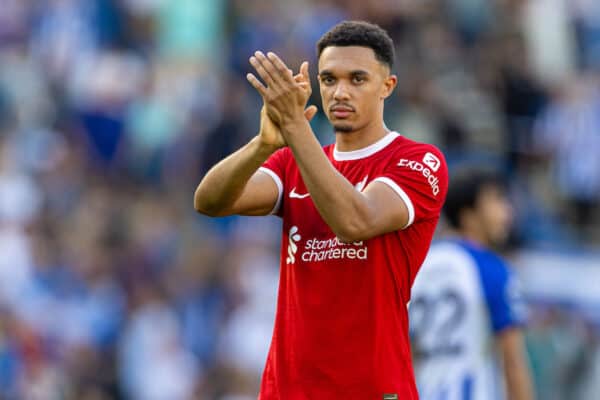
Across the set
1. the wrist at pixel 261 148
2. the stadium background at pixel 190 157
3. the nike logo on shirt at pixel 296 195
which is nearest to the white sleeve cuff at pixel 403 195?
the nike logo on shirt at pixel 296 195

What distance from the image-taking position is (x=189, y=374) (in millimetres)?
12938

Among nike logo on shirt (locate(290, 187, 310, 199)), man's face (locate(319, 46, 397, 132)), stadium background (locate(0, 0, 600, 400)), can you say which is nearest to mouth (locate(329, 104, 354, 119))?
man's face (locate(319, 46, 397, 132))

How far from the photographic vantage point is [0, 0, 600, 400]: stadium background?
13.0m

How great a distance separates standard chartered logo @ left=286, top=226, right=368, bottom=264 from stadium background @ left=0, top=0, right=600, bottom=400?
652 centimetres

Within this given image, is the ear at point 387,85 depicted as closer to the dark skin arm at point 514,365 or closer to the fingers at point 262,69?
the fingers at point 262,69

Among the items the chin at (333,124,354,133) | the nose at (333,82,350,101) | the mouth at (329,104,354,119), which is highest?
the nose at (333,82,350,101)

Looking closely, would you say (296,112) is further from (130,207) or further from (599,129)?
(130,207)

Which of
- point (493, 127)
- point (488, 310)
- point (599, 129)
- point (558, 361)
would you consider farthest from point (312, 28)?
point (488, 310)

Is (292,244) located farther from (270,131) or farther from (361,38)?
(361,38)

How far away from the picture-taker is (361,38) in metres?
5.52

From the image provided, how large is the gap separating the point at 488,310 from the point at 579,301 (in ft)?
16.1

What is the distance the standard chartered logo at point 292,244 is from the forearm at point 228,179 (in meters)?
0.27

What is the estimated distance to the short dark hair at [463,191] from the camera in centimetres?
785

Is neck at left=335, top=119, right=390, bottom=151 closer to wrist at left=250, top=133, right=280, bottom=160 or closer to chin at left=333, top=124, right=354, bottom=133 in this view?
chin at left=333, top=124, right=354, bottom=133
